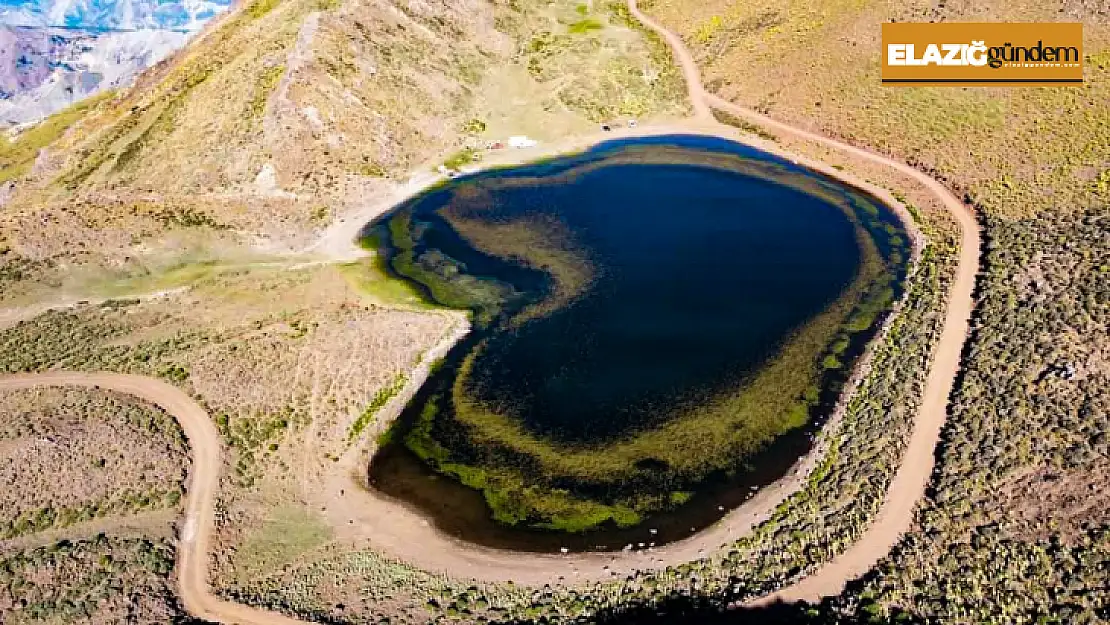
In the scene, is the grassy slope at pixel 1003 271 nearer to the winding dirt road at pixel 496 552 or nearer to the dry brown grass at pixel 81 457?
the winding dirt road at pixel 496 552

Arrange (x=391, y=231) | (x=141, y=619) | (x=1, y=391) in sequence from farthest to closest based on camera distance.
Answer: (x=391, y=231)
(x=1, y=391)
(x=141, y=619)

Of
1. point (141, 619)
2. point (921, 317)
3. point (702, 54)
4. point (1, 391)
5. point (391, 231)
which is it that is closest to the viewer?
point (141, 619)

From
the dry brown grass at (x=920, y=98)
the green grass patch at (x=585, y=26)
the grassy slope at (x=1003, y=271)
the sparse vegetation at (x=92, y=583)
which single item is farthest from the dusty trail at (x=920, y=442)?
the green grass patch at (x=585, y=26)

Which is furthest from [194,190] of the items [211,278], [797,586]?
[797,586]

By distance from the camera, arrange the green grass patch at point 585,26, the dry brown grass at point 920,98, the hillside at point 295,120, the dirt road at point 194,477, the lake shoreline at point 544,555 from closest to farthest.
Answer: the dirt road at point 194,477 < the lake shoreline at point 544,555 < the dry brown grass at point 920,98 < the hillside at point 295,120 < the green grass patch at point 585,26

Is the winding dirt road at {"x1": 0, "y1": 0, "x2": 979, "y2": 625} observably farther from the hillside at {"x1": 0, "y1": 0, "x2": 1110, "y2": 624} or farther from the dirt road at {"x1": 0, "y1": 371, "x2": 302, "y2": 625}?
the hillside at {"x1": 0, "y1": 0, "x2": 1110, "y2": 624}

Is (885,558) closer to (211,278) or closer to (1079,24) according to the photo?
(211,278)
